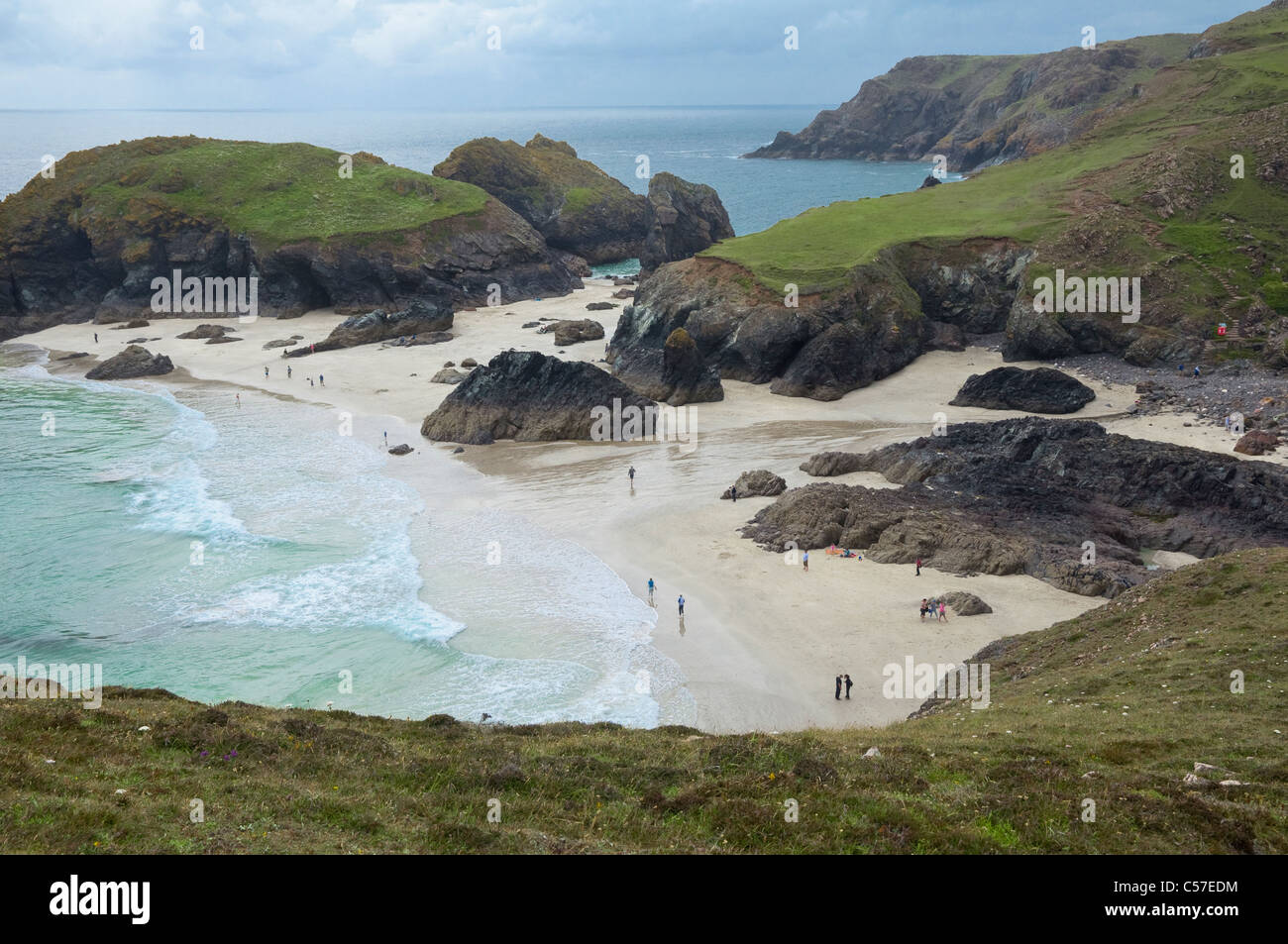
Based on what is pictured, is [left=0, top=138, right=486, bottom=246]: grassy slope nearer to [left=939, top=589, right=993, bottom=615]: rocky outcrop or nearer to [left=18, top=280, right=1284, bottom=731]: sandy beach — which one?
[left=18, top=280, right=1284, bottom=731]: sandy beach

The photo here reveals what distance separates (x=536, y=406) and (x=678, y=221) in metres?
53.4

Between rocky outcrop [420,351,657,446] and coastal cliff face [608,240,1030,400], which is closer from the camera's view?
rocky outcrop [420,351,657,446]

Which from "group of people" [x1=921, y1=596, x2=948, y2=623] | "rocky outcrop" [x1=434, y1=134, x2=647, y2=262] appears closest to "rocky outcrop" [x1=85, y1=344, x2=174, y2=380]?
"rocky outcrop" [x1=434, y1=134, x2=647, y2=262]

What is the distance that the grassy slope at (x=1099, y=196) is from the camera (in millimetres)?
71188

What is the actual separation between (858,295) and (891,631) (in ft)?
131

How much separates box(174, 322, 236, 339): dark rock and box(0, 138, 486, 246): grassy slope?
40.0ft

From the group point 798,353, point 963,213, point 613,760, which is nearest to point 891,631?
point 613,760

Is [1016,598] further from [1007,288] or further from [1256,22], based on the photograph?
[1256,22]

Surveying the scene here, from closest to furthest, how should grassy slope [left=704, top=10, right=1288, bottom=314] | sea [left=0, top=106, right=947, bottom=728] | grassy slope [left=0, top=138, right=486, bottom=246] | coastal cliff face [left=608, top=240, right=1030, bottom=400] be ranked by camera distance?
sea [left=0, top=106, right=947, bottom=728], coastal cliff face [left=608, top=240, right=1030, bottom=400], grassy slope [left=704, top=10, right=1288, bottom=314], grassy slope [left=0, top=138, right=486, bottom=246]

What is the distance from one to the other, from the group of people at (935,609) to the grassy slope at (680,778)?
851 centimetres

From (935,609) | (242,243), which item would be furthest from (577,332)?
(935,609)

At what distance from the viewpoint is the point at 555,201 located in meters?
120

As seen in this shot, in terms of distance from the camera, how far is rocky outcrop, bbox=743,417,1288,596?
36625 millimetres

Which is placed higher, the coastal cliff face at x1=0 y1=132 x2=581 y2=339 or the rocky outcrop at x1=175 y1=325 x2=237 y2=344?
the coastal cliff face at x1=0 y1=132 x2=581 y2=339
